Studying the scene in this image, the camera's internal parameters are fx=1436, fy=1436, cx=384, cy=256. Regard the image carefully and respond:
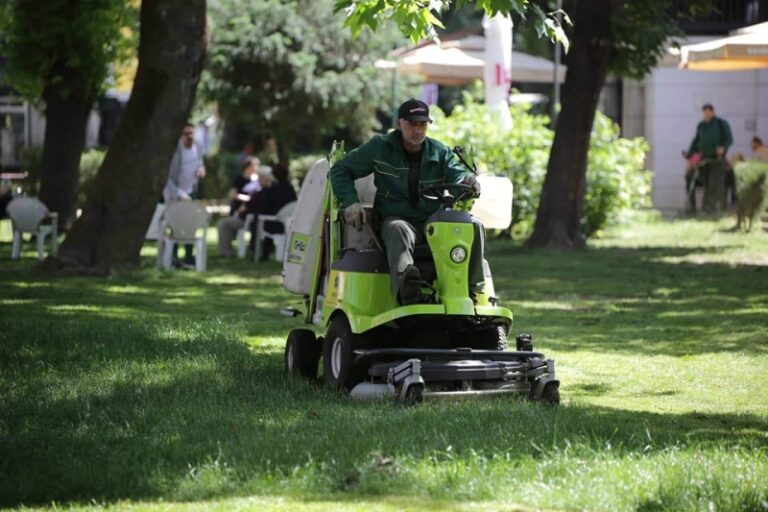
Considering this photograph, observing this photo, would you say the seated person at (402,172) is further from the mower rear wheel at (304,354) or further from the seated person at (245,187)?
the seated person at (245,187)

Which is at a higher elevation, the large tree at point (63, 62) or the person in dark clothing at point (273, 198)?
the large tree at point (63, 62)

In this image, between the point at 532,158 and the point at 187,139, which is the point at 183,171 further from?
the point at 532,158

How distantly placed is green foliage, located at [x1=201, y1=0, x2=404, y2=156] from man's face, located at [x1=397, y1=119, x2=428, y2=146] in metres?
23.7

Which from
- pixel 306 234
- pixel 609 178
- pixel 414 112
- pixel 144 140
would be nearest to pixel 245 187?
pixel 609 178

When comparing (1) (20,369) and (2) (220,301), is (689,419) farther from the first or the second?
(2) (220,301)

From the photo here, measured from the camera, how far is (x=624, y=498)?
6070 millimetres

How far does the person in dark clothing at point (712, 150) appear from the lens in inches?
1027

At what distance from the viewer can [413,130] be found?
926 centimetres

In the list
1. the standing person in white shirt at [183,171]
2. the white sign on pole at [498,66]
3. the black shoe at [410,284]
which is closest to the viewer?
the black shoe at [410,284]

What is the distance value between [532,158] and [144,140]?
724 centimetres

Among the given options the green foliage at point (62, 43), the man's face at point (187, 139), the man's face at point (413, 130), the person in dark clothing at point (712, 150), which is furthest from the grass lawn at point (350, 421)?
the person in dark clothing at point (712, 150)

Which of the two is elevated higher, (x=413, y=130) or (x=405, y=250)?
(x=413, y=130)

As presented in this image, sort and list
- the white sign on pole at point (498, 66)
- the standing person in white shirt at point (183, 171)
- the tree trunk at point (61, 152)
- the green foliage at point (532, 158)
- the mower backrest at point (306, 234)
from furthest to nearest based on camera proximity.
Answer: the tree trunk at point (61, 152), the white sign on pole at point (498, 66), the green foliage at point (532, 158), the standing person in white shirt at point (183, 171), the mower backrest at point (306, 234)

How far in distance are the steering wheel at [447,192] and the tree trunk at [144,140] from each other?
8.05m
